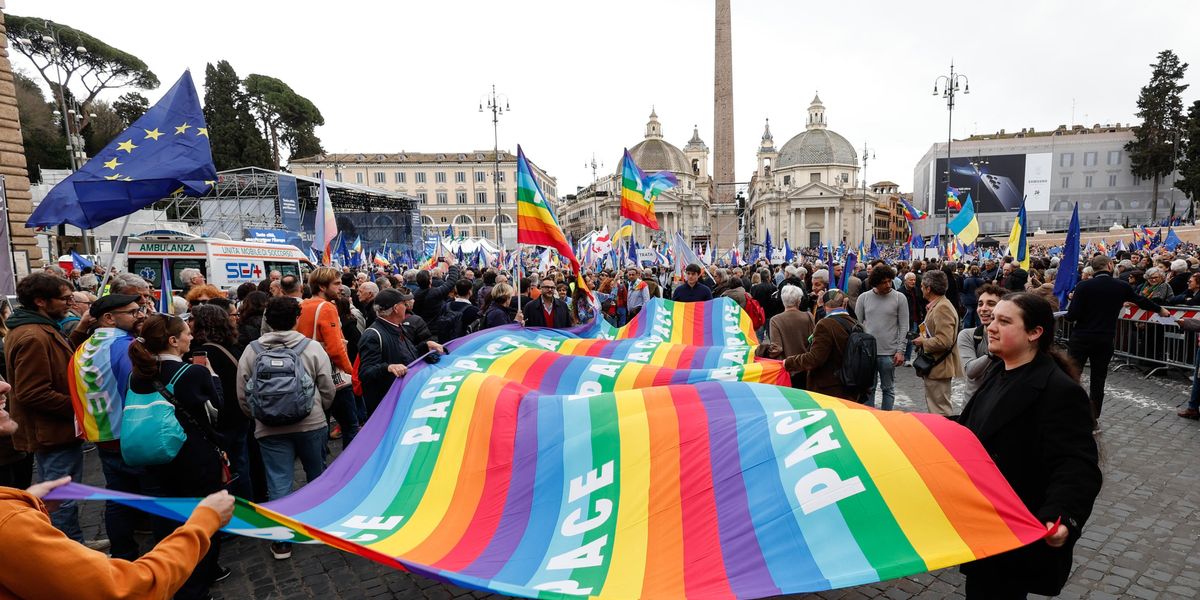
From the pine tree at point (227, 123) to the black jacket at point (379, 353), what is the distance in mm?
52621

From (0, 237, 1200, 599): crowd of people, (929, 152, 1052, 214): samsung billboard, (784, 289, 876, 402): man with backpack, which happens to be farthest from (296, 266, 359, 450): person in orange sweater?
(929, 152, 1052, 214): samsung billboard

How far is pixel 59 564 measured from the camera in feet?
4.89

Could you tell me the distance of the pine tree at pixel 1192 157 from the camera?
167ft

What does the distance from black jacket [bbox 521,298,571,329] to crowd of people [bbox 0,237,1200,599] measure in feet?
0.07

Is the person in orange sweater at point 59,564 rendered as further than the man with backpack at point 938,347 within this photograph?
No


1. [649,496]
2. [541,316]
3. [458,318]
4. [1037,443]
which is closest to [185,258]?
[458,318]

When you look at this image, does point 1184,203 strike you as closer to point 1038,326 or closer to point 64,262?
point 1038,326

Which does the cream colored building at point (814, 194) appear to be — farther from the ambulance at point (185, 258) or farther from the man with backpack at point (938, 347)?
the man with backpack at point (938, 347)

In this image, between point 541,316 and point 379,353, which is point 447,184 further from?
point 379,353

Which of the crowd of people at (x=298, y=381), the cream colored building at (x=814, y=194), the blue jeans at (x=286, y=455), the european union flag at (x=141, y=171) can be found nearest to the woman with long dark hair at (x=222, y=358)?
the crowd of people at (x=298, y=381)

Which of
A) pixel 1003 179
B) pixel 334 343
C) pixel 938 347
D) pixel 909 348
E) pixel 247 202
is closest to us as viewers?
pixel 334 343

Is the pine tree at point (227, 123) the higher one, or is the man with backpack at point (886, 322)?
the pine tree at point (227, 123)

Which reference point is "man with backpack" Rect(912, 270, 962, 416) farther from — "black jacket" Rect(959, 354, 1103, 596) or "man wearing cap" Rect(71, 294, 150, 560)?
"man wearing cap" Rect(71, 294, 150, 560)

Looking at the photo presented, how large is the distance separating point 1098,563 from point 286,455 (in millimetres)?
5783
